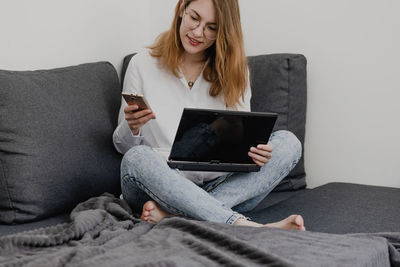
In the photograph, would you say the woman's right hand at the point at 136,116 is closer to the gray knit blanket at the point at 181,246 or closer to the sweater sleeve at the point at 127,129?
the sweater sleeve at the point at 127,129

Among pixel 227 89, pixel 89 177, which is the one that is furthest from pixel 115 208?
pixel 227 89

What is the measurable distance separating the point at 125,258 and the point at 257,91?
1035mm

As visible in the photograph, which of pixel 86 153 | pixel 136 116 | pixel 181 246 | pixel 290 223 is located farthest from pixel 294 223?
pixel 86 153

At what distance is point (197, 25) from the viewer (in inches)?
64.6

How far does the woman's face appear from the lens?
1.63 metres

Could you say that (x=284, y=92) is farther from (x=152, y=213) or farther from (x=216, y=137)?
(x=152, y=213)

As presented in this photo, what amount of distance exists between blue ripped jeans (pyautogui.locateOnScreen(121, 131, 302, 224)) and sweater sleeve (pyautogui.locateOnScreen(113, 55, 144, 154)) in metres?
0.16

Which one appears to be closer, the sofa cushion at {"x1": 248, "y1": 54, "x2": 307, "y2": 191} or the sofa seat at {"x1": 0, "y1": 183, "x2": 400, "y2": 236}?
the sofa seat at {"x1": 0, "y1": 183, "x2": 400, "y2": 236}

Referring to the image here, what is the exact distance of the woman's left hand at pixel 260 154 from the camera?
4.78 ft

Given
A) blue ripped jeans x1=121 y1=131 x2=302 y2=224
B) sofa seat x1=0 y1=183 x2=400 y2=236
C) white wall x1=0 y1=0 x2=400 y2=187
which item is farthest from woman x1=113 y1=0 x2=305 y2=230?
white wall x1=0 y1=0 x2=400 y2=187

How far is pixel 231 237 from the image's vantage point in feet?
3.55

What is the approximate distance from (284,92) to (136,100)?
665 millimetres

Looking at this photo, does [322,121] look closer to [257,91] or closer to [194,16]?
[257,91]

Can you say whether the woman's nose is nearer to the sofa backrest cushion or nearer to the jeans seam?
the sofa backrest cushion
